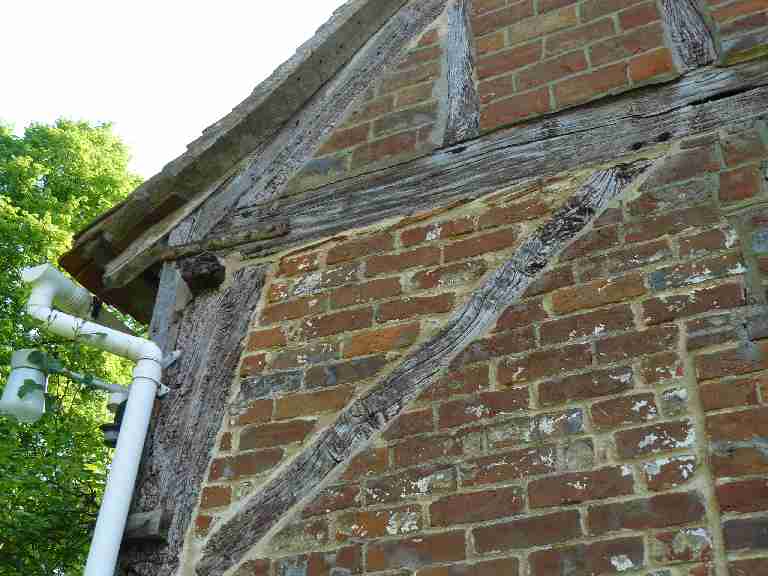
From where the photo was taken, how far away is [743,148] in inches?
121

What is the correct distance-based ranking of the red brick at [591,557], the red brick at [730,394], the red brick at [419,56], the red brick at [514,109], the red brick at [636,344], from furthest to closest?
the red brick at [419,56] → the red brick at [514,109] → the red brick at [636,344] → the red brick at [730,394] → the red brick at [591,557]

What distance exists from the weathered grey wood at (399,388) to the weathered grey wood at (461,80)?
723 mm

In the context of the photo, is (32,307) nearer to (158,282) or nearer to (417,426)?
(158,282)

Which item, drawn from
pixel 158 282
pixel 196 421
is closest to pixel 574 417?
pixel 196 421

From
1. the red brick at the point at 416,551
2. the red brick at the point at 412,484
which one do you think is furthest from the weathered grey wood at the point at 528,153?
the red brick at the point at 416,551

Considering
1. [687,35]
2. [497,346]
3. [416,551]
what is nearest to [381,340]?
[497,346]

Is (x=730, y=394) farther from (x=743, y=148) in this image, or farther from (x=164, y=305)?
(x=164, y=305)

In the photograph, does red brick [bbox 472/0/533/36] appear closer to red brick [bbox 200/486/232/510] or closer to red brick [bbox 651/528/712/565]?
red brick [bbox 200/486/232/510]

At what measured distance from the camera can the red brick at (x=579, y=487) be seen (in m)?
2.58

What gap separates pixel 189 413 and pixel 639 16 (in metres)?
2.41

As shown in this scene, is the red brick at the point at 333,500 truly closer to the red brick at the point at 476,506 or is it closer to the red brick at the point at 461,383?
the red brick at the point at 476,506

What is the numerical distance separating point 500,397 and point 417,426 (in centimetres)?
29

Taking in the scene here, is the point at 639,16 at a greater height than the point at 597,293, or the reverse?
the point at 639,16

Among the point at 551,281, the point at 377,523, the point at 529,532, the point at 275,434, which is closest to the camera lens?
the point at 529,532
